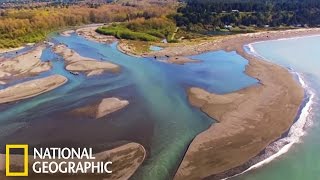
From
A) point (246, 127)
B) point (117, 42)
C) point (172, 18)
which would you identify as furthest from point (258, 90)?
point (172, 18)

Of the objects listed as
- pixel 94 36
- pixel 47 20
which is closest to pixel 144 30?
pixel 94 36

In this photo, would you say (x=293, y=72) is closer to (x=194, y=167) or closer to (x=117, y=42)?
(x=194, y=167)

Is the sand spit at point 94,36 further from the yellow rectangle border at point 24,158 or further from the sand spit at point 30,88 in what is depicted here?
the yellow rectangle border at point 24,158

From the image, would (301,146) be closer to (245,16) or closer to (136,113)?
(136,113)

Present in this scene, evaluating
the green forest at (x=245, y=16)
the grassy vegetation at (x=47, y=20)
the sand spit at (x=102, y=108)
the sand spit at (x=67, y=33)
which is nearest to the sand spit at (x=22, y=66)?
the grassy vegetation at (x=47, y=20)

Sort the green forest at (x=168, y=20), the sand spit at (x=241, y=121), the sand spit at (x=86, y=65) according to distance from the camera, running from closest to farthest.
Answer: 1. the sand spit at (x=241, y=121)
2. the sand spit at (x=86, y=65)
3. the green forest at (x=168, y=20)
